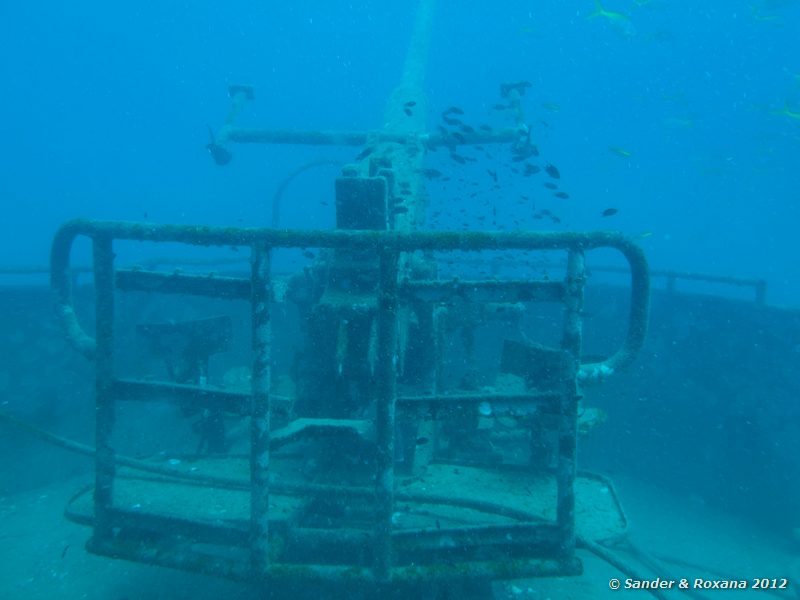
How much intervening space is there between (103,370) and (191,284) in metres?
0.69

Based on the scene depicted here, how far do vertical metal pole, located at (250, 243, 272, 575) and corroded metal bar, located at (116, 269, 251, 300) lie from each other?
0.35ft

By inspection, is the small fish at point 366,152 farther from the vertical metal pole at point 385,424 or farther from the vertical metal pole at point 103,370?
the vertical metal pole at point 385,424

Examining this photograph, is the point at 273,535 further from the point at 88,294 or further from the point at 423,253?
the point at 88,294

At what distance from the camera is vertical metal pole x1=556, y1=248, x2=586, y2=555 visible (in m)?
2.63

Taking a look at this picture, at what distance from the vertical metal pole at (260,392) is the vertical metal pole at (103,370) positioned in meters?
0.82

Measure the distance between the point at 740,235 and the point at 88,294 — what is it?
12441cm

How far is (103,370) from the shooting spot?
9.40 feet

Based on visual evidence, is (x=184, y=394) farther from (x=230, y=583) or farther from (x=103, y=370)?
(x=230, y=583)

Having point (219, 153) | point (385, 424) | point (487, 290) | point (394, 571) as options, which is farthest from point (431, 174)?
point (394, 571)

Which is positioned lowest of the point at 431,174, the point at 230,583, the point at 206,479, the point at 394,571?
the point at 230,583

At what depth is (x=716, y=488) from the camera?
7.48m

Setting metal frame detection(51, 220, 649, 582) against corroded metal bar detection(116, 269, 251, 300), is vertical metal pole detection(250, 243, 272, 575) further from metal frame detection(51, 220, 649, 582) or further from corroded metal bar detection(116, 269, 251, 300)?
corroded metal bar detection(116, 269, 251, 300)

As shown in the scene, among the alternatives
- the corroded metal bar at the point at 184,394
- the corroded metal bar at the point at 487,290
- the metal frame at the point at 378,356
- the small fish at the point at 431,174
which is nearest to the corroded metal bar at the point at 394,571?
the metal frame at the point at 378,356

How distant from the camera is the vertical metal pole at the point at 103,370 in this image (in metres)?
2.81
